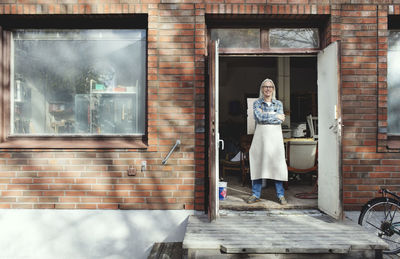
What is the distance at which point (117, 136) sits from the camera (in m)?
4.30

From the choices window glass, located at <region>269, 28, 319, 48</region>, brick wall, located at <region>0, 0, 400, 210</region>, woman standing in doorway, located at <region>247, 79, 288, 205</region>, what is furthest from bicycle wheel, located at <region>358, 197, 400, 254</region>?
window glass, located at <region>269, 28, 319, 48</region>

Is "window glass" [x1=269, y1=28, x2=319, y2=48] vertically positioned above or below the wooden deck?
above

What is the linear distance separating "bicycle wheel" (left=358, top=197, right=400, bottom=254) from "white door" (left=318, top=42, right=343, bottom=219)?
44 cm

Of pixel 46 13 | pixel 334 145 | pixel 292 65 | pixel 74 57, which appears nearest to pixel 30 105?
pixel 74 57

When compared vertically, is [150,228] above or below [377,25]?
below

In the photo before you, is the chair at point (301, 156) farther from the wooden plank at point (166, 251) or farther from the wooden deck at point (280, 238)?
the wooden plank at point (166, 251)

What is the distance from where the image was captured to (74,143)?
4191mm

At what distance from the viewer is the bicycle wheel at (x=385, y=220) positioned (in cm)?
374

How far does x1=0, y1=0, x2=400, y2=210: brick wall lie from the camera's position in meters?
4.09

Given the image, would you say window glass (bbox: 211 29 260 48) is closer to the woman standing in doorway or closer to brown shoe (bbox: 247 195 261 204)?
the woman standing in doorway

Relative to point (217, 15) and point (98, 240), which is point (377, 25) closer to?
point (217, 15)

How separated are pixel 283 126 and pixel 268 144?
2.86m

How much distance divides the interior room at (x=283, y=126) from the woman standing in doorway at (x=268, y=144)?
1.20ft

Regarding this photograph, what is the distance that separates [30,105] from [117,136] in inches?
53.6
